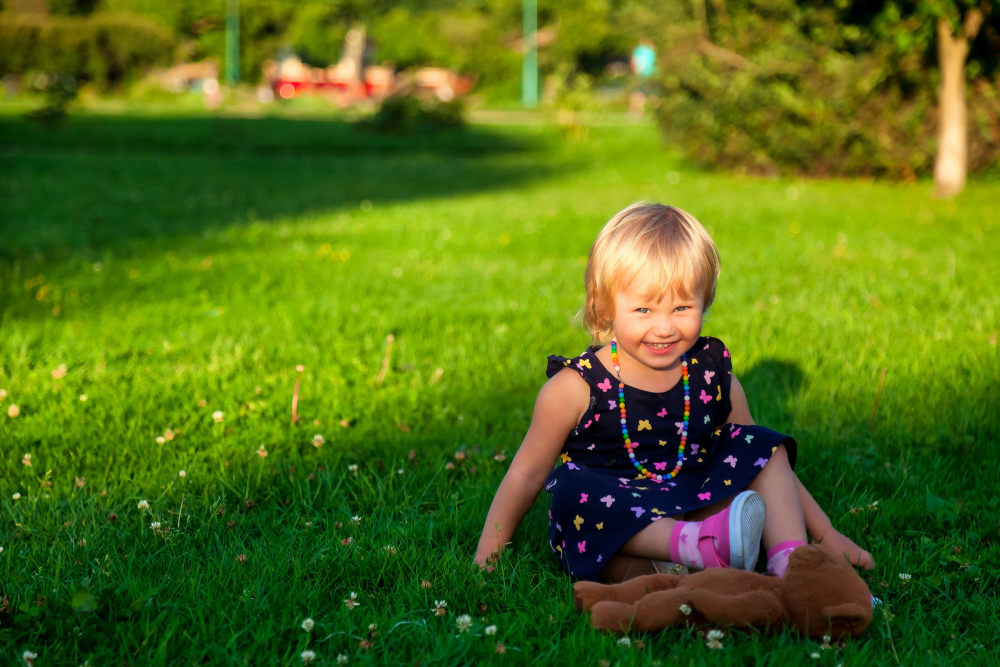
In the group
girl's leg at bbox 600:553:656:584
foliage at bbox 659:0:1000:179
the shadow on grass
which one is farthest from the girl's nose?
foliage at bbox 659:0:1000:179

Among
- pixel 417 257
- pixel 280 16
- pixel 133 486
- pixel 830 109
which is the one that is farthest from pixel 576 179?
pixel 280 16

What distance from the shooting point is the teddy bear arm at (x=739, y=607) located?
209 cm

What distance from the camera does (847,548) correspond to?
2.52 metres

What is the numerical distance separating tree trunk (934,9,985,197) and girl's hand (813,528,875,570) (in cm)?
928

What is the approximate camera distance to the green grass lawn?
2.15m

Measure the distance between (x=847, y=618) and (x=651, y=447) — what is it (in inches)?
27.5

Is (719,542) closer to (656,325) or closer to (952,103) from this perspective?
(656,325)

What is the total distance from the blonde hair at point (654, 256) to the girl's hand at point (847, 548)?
683mm

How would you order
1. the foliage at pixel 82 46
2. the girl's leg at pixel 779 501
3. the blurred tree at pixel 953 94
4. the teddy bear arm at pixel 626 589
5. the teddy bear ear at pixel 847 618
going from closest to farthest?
the teddy bear ear at pixel 847 618, the teddy bear arm at pixel 626 589, the girl's leg at pixel 779 501, the blurred tree at pixel 953 94, the foliage at pixel 82 46

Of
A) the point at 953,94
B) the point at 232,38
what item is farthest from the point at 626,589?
the point at 232,38

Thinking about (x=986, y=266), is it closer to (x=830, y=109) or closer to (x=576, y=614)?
(x=576, y=614)

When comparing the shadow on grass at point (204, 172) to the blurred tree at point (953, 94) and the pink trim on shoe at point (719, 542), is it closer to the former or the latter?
the blurred tree at point (953, 94)

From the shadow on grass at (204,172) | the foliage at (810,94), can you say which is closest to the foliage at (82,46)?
the shadow on grass at (204,172)

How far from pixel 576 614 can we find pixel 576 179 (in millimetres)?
12736
